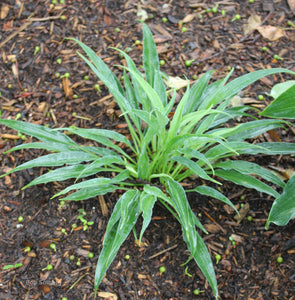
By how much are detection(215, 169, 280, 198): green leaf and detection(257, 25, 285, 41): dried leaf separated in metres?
1.25

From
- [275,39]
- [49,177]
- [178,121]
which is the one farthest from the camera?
[275,39]

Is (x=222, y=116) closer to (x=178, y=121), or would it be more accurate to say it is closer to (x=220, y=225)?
(x=178, y=121)

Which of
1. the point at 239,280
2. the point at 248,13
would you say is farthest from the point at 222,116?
the point at 248,13

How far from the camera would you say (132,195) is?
1651 millimetres

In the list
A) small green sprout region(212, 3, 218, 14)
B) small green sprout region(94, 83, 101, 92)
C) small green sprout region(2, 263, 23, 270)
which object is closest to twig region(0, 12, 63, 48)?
small green sprout region(94, 83, 101, 92)

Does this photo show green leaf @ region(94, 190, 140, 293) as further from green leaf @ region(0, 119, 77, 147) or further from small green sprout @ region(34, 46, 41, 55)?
small green sprout @ region(34, 46, 41, 55)

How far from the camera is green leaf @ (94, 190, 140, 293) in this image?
1559mm

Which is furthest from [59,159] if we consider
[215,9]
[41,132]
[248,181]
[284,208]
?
[215,9]

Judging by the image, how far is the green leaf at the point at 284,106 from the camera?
160 cm

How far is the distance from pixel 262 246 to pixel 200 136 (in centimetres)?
84

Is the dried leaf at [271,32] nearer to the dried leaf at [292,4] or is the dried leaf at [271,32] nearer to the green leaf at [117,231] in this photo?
the dried leaf at [292,4]

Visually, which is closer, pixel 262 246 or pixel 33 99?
pixel 262 246

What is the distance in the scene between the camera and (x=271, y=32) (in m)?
2.51

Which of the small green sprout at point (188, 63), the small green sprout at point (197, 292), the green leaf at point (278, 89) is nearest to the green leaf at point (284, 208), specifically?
the small green sprout at point (197, 292)
